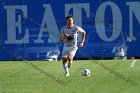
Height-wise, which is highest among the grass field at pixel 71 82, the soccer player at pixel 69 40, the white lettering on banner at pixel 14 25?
the soccer player at pixel 69 40

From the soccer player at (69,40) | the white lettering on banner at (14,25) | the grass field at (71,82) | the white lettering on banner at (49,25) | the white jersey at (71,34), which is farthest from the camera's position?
the white lettering on banner at (14,25)

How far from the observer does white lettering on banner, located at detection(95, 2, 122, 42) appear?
116 feet

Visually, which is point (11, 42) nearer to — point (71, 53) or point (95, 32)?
point (95, 32)

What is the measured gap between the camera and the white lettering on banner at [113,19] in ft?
116

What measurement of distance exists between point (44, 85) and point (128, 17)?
61.5 feet

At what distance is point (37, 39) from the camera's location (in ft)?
117

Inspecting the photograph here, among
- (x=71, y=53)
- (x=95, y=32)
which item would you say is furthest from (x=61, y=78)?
(x=95, y=32)

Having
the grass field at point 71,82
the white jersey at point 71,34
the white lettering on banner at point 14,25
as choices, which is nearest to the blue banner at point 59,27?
the white lettering on banner at point 14,25

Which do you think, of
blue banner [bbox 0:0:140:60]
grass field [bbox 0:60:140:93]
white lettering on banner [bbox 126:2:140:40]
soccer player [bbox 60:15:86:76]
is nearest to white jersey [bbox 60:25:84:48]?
soccer player [bbox 60:15:86:76]

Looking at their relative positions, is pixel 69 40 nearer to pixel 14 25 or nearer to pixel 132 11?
pixel 132 11

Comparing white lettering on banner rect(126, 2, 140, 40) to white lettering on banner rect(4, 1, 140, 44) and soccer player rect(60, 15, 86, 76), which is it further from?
soccer player rect(60, 15, 86, 76)

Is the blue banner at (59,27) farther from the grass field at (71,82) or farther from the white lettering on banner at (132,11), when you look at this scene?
the grass field at (71,82)

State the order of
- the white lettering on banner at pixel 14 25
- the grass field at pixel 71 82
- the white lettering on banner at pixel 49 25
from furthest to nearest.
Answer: the white lettering on banner at pixel 14 25 → the white lettering on banner at pixel 49 25 → the grass field at pixel 71 82

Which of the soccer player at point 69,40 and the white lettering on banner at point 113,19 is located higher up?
the soccer player at point 69,40
